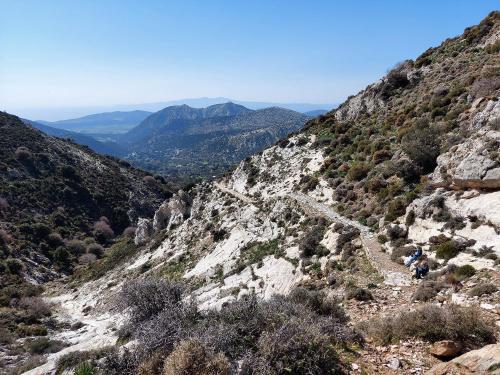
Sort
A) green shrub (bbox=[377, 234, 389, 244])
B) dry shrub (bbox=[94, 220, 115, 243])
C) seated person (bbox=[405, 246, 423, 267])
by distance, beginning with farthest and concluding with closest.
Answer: dry shrub (bbox=[94, 220, 115, 243]), green shrub (bbox=[377, 234, 389, 244]), seated person (bbox=[405, 246, 423, 267])

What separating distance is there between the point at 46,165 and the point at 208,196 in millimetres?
52506

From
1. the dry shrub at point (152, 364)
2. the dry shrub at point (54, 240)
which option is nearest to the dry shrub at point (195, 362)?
the dry shrub at point (152, 364)

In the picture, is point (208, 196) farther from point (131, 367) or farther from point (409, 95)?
point (131, 367)

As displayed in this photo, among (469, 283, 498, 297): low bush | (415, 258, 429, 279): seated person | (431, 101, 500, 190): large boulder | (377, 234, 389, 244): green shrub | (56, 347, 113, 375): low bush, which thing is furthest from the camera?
(377, 234, 389, 244): green shrub

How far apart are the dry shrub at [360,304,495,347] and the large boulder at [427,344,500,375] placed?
1.47 metres

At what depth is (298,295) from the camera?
11.7m

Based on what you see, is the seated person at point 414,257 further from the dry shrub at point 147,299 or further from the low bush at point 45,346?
the low bush at point 45,346

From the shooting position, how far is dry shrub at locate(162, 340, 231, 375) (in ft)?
24.5

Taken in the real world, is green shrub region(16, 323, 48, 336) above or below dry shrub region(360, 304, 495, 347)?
below

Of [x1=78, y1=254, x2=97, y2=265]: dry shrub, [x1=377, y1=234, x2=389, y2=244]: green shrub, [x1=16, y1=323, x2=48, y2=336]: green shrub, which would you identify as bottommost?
[x1=78, y1=254, x2=97, y2=265]: dry shrub

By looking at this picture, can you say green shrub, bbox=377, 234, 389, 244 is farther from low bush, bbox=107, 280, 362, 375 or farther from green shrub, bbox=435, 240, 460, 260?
low bush, bbox=107, 280, 362, 375

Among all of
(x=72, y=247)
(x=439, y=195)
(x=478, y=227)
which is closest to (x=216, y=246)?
(x=439, y=195)

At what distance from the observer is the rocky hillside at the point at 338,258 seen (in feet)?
28.7

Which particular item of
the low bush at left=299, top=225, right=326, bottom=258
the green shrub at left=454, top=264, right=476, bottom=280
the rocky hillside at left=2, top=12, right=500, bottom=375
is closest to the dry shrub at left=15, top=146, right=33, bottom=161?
the rocky hillside at left=2, top=12, right=500, bottom=375
